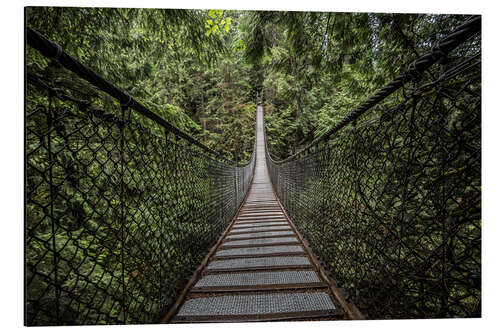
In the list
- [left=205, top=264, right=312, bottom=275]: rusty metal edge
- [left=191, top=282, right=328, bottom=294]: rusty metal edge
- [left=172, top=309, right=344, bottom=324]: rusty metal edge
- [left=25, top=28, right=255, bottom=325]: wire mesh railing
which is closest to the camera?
[left=25, top=28, right=255, bottom=325]: wire mesh railing

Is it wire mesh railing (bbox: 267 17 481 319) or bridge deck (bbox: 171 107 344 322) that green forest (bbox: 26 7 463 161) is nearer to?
wire mesh railing (bbox: 267 17 481 319)

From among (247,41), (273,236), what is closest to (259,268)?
(273,236)

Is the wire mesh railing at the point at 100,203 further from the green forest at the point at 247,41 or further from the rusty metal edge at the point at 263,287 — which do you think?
the green forest at the point at 247,41

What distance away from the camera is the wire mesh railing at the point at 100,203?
511mm

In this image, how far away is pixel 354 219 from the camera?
0.94m

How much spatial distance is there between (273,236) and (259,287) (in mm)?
749

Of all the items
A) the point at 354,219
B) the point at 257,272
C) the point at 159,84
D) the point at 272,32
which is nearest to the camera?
the point at 354,219

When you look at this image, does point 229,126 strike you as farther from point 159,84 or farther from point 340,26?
point 340,26

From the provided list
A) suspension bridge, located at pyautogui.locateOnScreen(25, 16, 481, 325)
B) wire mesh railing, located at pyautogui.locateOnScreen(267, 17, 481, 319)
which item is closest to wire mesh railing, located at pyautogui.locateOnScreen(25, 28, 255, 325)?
suspension bridge, located at pyautogui.locateOnScreen(25, 16, 481, 325)

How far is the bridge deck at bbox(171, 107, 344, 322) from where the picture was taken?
2.70 ft

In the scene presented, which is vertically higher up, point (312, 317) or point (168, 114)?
point (168, 114)

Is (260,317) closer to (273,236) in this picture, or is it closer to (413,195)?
(413,195)

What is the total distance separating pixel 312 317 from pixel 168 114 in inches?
54.4

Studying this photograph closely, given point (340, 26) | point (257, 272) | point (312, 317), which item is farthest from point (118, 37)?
point (312, 317)
